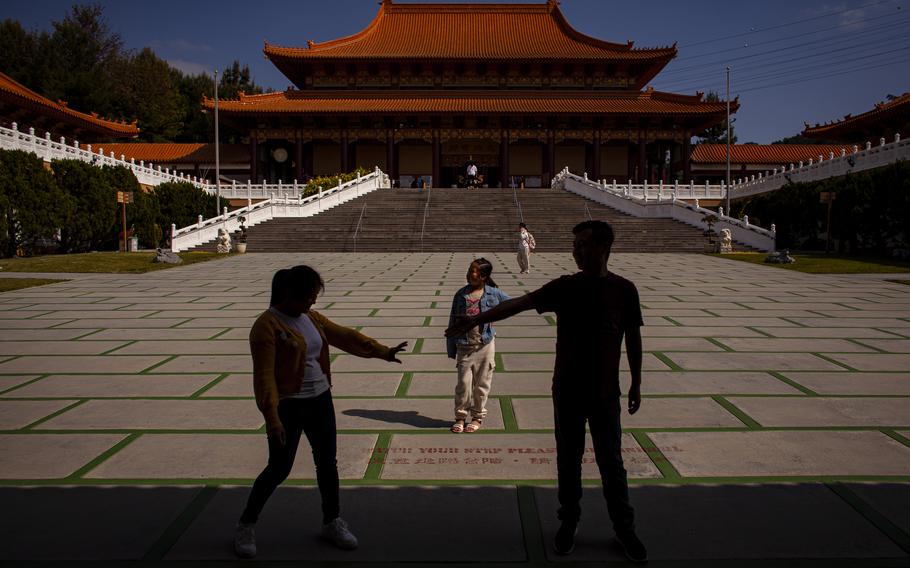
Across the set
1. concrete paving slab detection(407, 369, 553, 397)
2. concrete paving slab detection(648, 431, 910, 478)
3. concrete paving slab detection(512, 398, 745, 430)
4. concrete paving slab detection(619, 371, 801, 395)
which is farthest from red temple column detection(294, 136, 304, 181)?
concrete paving slab detection(648, 431, 910, 478)

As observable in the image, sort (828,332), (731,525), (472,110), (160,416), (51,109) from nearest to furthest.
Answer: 1. (731,525)
2. (160,416)
3. (828,332)
4. (51,109)
5. (472,110)

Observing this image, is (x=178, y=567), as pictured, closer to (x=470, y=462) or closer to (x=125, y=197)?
(x=470, y=462)

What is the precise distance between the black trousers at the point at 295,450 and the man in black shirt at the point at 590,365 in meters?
0.69

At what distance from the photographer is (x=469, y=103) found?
35.9 m

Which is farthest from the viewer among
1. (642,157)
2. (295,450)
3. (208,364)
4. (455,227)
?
(642,157)

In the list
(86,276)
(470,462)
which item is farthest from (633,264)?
(470,462)

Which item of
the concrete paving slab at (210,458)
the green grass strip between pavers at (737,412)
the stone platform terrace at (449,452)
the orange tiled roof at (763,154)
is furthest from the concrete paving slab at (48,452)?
the orange tiled roof at (763,154)

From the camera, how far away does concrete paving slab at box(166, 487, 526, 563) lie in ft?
8.49

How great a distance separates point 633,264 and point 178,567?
15923 mm

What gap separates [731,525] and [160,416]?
143 inches

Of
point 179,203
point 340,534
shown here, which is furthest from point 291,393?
point 179,203

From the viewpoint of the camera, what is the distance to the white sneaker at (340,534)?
260 centimetres

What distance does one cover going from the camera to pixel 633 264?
1720cm

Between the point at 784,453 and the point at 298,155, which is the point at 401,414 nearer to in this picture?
the point at 784,453
